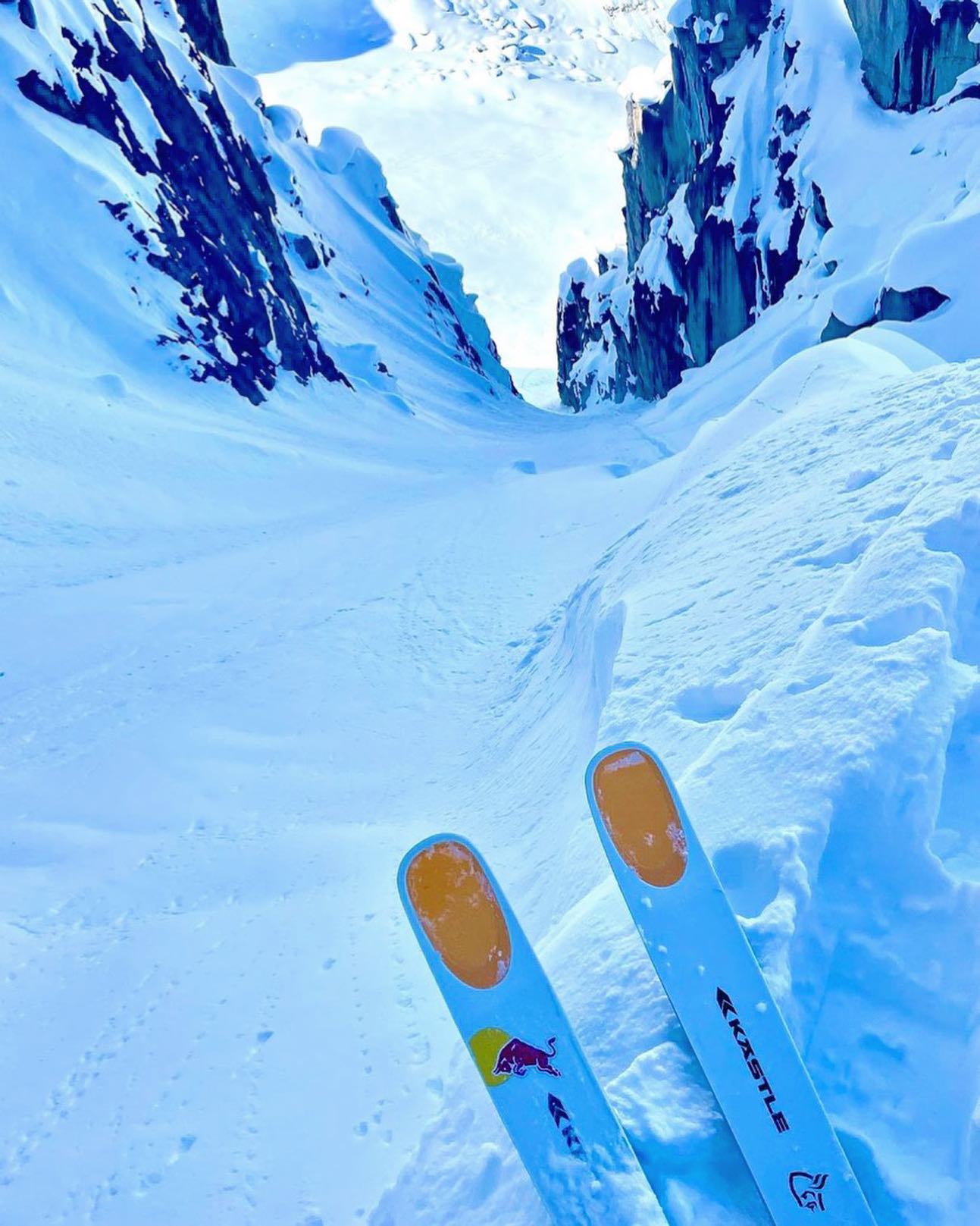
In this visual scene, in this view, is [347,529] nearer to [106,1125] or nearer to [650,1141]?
[106,1125]

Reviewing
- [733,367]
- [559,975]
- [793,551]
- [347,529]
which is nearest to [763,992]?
[559,975]

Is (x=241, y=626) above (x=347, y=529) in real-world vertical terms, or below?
above

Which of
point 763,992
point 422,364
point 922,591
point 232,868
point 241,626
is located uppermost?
point 922,591

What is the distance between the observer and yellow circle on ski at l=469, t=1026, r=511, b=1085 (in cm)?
220

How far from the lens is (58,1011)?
364cm

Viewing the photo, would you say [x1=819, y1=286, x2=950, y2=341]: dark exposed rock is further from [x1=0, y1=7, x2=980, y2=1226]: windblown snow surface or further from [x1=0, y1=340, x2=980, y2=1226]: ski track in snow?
[x1=0, y1=340, x2=980, y2=1226]: ski track in snow

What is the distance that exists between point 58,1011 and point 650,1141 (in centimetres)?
274

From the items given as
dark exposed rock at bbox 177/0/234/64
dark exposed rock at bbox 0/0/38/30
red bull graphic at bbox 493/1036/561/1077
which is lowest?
red bull graphic at bbox 493/1036/561/1077

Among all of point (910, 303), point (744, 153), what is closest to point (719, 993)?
point (910, 303)

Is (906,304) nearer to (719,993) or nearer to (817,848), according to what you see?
(817,848)

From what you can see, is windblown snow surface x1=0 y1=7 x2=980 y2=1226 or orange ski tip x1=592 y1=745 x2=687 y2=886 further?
orange ski tip x1=592 y1=745 x2=687 y2=886

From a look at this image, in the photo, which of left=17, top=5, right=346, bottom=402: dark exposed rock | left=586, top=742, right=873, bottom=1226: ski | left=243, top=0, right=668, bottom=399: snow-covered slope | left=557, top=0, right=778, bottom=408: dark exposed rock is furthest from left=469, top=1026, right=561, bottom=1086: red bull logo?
left=243, top=0, right=668, bottom=399: snow-covered slope

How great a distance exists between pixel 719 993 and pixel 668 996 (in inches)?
5.2

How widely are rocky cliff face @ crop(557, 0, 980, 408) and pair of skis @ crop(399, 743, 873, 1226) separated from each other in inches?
835
